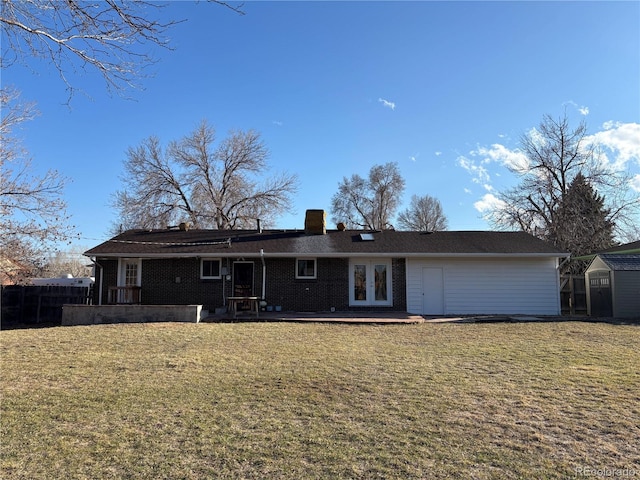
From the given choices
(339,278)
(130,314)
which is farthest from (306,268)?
(130,314)

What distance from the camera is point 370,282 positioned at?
17.0 metres

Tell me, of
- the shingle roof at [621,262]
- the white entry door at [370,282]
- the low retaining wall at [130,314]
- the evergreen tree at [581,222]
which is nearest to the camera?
the low retaining wall at [130,314]

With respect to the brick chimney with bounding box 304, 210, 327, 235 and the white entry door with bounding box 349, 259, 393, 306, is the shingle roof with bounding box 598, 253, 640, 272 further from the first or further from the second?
the brick chimney with bounding box 304, 210, 327, 235

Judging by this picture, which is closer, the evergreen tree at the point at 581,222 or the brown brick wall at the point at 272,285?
the brown brick wall at the point at 272,285

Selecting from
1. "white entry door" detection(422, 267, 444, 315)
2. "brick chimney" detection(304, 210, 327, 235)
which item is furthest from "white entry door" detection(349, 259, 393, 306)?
"brick chimney" detection(304, 210, 327, 235)

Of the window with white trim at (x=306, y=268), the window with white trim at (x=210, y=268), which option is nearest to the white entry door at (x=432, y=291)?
the window with white trim at (x=306, y=268)

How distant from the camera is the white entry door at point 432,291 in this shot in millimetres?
16766

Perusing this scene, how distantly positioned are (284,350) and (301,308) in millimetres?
7980

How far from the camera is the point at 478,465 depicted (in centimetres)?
344

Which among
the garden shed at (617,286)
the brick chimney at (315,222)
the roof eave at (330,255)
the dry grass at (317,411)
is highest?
the brick chimney at (315,222)

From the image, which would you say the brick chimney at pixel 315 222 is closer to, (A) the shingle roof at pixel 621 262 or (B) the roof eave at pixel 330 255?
(B) the roof eave at pixel 330 255

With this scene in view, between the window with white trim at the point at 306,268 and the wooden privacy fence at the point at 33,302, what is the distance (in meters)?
8.91

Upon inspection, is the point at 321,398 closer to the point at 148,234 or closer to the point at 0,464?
the point at 0,464

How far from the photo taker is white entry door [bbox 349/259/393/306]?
55.4ft
